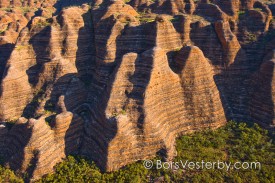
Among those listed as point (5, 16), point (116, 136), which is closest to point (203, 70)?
point (116, 136)

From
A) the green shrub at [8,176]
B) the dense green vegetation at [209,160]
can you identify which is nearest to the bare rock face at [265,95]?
the dense green vegetation at [209,160]

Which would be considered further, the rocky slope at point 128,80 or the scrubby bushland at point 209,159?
the rocky slope at point 128,80

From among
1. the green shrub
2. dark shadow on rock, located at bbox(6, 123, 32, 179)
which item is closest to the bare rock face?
dark shadow on rock, located at bbox(6, 123, 32, 179)

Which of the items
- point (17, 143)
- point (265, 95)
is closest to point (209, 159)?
point (265, 95)

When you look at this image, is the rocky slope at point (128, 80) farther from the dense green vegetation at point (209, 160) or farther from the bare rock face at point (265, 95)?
the dense green vegetation at point (209, 160)

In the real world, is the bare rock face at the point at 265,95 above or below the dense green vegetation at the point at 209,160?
above

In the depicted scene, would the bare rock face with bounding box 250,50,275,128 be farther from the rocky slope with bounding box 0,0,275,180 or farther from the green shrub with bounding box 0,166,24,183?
the green shrub with bounding box 0,166,24,183

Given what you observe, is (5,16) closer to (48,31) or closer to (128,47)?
(48,31)
